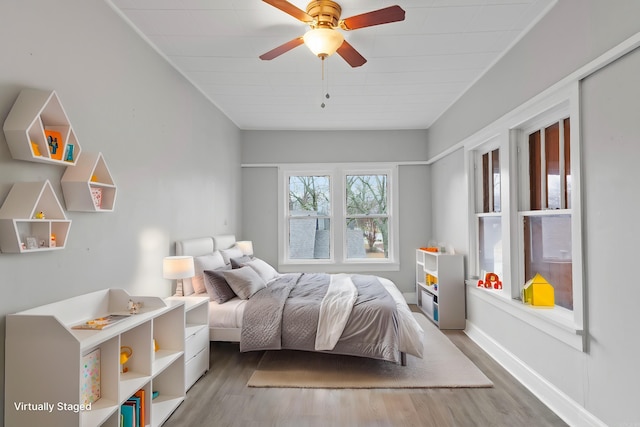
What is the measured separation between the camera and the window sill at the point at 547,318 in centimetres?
228

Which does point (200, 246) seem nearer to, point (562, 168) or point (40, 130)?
point (40, 130)

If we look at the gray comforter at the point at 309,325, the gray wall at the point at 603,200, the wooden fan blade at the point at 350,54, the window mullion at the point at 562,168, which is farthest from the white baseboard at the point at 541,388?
the wooden fan blade at the point at 350,54

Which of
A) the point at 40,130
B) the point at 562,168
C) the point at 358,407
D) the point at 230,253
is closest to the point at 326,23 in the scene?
the point at 40,130

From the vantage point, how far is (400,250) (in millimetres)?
5844

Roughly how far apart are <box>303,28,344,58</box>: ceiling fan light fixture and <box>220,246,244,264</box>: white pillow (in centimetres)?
265

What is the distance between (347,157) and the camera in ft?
19.2

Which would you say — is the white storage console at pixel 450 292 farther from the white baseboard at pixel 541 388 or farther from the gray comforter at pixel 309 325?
the gray comforter at pixel 309 325

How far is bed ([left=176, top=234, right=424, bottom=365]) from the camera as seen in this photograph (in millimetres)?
3055

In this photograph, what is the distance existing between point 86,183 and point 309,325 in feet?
6.67

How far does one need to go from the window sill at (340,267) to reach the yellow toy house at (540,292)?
2.93 metres

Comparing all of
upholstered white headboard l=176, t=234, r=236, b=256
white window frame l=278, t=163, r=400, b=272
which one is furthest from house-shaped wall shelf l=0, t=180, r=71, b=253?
white window frame l=278, t=163, r=400, b=272

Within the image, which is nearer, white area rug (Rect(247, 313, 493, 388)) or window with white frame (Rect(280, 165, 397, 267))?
white area rug (Rect(247, 313, 493, 388))

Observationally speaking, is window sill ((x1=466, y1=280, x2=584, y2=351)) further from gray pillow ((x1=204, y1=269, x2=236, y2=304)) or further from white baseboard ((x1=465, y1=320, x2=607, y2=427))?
gray pillow ((x1=204, y1=269, x2=236, y2=304))

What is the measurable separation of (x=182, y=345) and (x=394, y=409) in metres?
1.62
